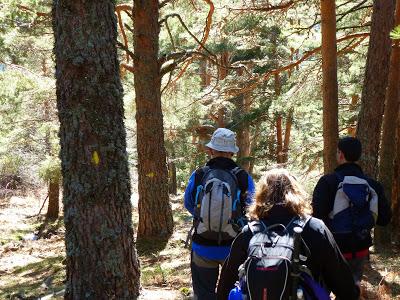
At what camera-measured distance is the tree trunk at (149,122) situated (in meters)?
8.78

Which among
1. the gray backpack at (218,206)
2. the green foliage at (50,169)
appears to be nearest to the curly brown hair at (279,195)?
the gray backpack at (218,206)

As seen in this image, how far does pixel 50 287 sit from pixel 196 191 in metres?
3.97

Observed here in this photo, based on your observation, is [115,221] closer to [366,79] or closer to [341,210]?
[341,210]

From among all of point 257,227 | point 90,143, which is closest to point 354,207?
point 257,227

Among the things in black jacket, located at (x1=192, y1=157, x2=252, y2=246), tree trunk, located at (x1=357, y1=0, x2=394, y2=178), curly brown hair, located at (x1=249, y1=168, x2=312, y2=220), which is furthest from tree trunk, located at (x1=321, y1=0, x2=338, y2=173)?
curly brown hair, located at (x1=249, y1=168, x2=312, y2=220)

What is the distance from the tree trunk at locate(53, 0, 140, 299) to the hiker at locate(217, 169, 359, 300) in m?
1.66

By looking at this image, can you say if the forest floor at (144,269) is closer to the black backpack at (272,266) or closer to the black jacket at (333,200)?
the black jacket at (333,200)

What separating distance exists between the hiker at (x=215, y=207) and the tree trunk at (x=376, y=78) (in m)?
4.01

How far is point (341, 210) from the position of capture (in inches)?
153

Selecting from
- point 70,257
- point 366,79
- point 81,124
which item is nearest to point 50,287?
point 70,257

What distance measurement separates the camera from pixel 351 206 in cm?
388

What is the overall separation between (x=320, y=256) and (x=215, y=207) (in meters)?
1.25

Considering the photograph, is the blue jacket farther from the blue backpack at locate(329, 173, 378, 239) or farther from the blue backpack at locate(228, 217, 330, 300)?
the blue backpack at locate(228, 217, 330, 300)

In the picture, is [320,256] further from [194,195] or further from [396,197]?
[396,197]
